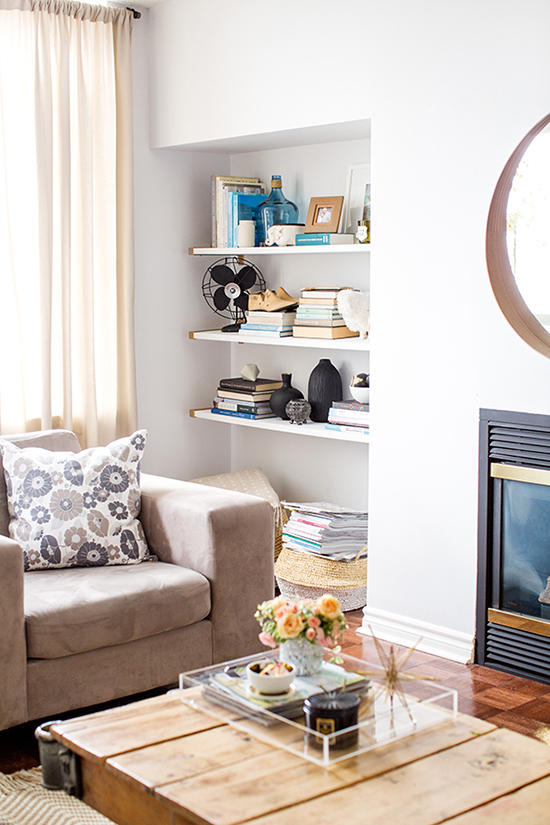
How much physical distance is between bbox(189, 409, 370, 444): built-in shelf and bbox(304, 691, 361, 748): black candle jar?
1.86 meters

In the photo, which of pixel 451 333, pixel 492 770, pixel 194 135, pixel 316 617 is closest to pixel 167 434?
pixel 194 135

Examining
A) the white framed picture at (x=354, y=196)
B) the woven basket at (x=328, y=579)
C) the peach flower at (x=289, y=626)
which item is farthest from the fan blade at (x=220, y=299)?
the peach flower at (x=289, y=626)

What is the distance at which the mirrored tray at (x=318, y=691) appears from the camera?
1.78 m

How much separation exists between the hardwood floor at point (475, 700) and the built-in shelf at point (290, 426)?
83 cm

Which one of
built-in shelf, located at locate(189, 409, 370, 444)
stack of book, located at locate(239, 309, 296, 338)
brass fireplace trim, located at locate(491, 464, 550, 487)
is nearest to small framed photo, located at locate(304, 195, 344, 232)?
stack of book, located at locate(239, 309, 296, 338)

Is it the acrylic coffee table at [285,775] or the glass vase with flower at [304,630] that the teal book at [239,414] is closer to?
the glass vase with flower at [304,630]

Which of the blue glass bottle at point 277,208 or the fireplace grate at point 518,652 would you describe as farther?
the blue glass bottle at point 277,208

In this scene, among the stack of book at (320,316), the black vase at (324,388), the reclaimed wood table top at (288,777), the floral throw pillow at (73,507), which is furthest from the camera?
the black vase at (324,388)

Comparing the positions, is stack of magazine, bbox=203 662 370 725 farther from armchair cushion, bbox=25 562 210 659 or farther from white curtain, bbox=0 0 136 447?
white curtain, bbox=0 0 136 447

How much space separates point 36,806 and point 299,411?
216 cm

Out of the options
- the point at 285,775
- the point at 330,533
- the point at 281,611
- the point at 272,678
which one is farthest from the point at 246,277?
the point at 285,775

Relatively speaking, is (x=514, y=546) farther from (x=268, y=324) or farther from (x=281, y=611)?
(x=268, y=324)

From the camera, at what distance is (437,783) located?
5.41 ft

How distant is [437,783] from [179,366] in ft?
10.3
